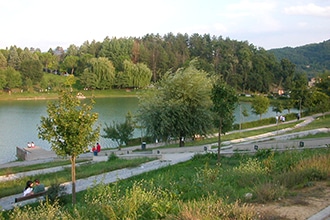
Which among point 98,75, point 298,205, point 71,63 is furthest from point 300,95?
point 71,63

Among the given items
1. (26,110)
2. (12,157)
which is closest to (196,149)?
(12,157)

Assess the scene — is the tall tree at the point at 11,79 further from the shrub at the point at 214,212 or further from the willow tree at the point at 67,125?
the shrub at the point at 214,212

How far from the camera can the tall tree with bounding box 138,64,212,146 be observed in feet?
77.3

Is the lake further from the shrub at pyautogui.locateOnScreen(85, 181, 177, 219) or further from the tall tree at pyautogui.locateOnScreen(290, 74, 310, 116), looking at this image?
the shrub at pyautogui.locateOnScreen(85, 181, 177, 219)

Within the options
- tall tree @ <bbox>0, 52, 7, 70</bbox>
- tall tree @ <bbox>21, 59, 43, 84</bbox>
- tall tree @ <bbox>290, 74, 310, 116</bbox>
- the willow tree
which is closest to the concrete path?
the willow tree

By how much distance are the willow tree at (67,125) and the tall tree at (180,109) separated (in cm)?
1330

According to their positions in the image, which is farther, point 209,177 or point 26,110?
point 26,110

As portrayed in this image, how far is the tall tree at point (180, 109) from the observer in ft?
77.3

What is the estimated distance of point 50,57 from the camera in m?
109

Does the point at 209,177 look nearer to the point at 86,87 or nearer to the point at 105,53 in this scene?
the point at 86,87

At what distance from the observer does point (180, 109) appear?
2344 centimetres

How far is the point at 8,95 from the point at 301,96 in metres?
60.3

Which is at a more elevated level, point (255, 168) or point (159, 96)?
point (159, 96)

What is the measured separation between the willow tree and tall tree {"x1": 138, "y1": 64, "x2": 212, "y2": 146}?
524 inches
